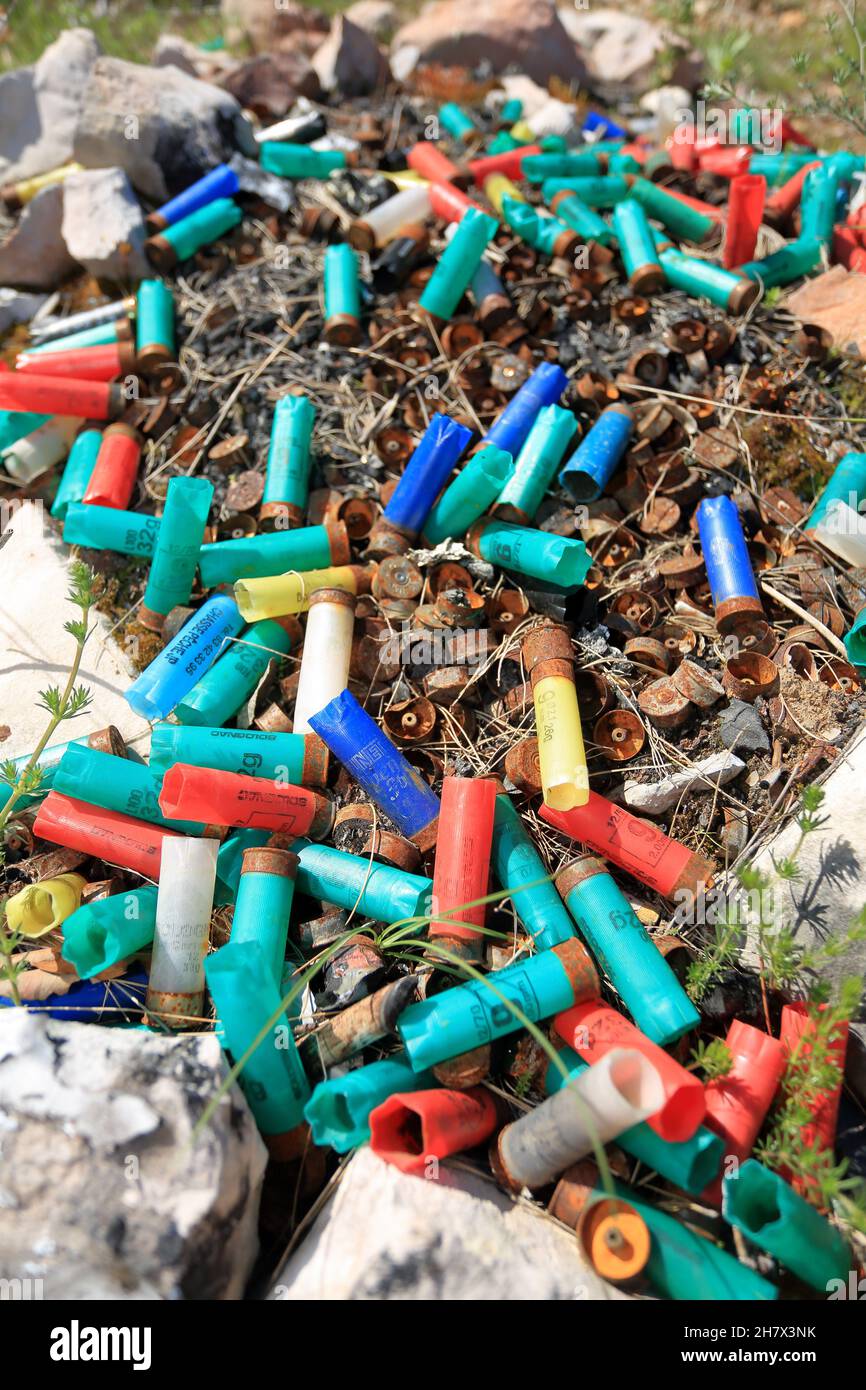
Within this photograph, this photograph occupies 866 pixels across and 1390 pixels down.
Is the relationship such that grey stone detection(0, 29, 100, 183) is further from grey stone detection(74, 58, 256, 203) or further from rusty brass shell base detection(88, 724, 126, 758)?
rusty brass shell base detection(88, 724, 126, 758)

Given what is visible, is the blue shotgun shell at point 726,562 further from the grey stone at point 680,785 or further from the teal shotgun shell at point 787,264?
the teal shotgun shell at point 787,264

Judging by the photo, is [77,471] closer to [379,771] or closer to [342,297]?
[342,297]

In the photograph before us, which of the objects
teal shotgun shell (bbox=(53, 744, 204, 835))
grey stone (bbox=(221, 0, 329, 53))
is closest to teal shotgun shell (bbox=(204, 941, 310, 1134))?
teal shotgun shell (bbox=(53, 744, 204, 835))

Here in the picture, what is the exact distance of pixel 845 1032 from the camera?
117 inches

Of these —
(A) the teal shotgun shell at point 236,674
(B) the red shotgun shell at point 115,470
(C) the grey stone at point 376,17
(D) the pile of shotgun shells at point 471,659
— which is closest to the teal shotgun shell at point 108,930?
(D) the pile of shotgun shells at point 471,659

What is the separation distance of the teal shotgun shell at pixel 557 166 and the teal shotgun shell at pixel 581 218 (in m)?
0.37

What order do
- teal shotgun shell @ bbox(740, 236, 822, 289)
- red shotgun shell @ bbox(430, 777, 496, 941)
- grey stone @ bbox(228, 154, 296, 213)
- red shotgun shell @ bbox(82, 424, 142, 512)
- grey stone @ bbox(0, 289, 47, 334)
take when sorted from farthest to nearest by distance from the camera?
grey stone @ bbox(228, 154, 296, 213), grey stone @ bbox(0, 289, 47, 334), teal shotgun shell @ bbox(740, 236, 822, 289), red shotgun shell @ bbox(82, 424, 142, 512), red shotgun shell @ bbox(430, 777, 496, 941)

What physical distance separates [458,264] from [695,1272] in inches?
178

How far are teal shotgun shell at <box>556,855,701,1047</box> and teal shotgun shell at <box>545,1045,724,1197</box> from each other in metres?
0.31

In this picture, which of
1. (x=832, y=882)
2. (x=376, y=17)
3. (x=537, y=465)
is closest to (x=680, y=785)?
(x=832, y=882)

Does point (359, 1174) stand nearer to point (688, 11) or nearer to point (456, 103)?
point (456, 103)

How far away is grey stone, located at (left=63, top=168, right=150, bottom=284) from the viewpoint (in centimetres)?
566

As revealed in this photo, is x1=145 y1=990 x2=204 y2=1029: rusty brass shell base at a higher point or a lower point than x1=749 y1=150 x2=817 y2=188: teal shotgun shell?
lower

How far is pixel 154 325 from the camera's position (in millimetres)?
5262
